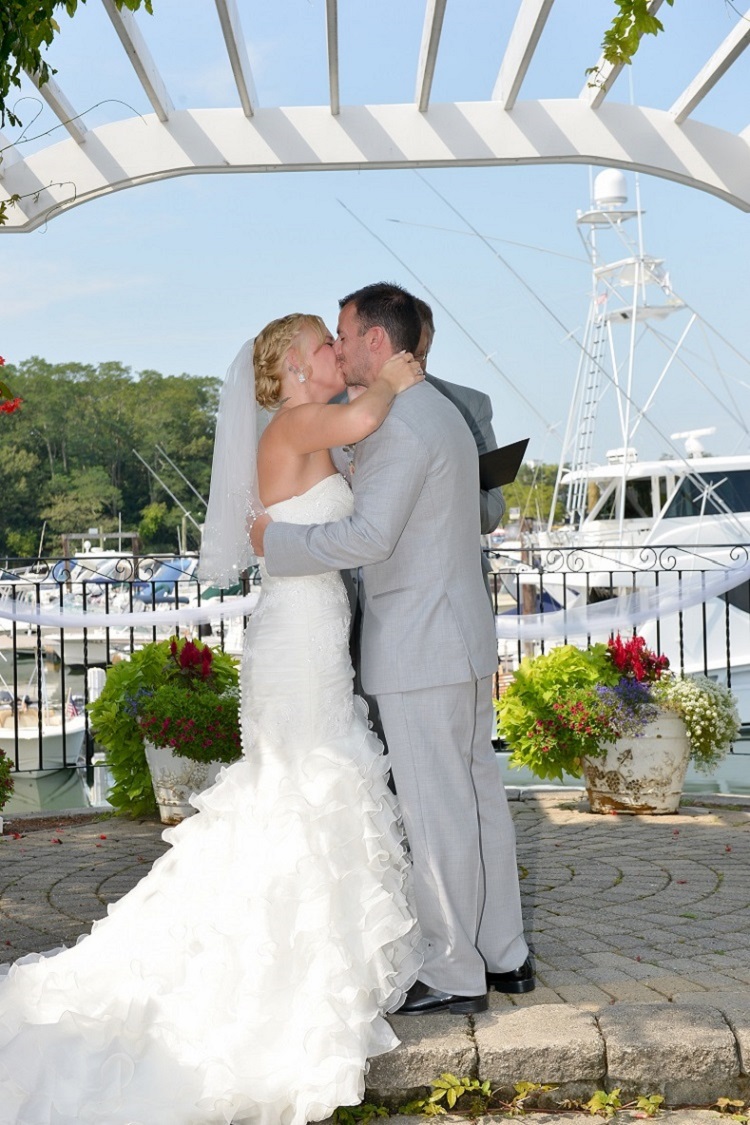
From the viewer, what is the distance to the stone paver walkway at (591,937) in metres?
3.22

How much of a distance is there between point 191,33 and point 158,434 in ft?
259

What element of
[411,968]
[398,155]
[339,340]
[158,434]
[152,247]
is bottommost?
[411,968]

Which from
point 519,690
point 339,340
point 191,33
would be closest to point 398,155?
point 191,33

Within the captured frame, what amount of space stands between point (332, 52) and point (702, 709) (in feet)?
13.6

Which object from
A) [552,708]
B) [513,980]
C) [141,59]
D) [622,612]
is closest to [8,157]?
[141,59]

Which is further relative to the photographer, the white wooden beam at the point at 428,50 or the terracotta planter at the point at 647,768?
the terracotta planter at the point at 647,768

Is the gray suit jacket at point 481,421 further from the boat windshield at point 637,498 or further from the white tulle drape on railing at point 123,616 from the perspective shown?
the boat windshield at point 637,498

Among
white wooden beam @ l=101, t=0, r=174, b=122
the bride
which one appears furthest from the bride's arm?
white wooden beam @ l=101, t=0, r=174, b=122

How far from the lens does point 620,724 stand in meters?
6.65

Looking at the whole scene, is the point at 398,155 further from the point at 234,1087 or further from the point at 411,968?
the point at 234,1087

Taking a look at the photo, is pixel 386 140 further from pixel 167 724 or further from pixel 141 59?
pixel 167 724

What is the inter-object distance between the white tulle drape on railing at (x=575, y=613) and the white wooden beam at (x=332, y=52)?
10.1 feet

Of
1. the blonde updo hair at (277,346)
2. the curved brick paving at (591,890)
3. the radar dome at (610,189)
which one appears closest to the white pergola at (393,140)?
the blonde updo hair at (277,346)

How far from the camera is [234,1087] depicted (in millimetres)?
2934
